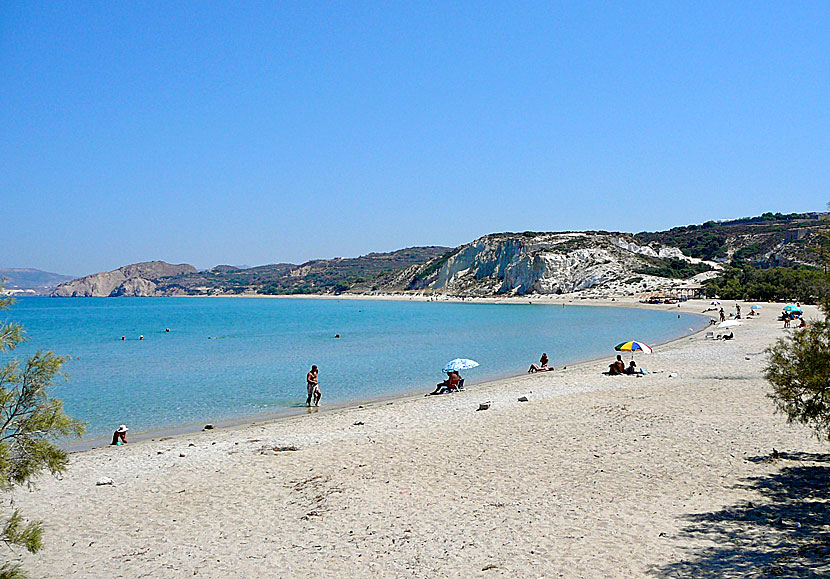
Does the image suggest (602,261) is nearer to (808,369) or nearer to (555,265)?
(555,265)

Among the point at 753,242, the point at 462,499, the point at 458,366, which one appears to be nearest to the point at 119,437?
the point at 462,499

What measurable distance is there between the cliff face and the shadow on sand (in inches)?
3446

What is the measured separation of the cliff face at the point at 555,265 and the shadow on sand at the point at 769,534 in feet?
287

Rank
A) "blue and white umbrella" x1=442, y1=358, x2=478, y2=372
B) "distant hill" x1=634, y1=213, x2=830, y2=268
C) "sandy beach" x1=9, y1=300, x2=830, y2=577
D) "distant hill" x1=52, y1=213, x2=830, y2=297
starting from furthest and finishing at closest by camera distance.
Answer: "distant hill" x1=52, y1=213, x2=830, y2=297 < "distant hill" x1=634, y1=213, x2=830, y2=268 < "blue and white umbrella" x1=442, y1=358, x2=478, y2=372 < "sandy beach" x1=9, y1=300, x2=830, y2=577

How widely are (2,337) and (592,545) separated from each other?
6296 millimetres

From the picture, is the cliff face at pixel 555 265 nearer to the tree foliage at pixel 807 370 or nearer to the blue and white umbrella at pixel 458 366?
the blue and white umbrella at pixel 458 366

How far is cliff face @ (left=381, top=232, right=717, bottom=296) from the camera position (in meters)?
100

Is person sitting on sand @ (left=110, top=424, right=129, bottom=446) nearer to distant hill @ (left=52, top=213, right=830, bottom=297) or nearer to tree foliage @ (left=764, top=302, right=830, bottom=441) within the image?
tree foliage @ (left=764, top=302, right=830, bottom=441)

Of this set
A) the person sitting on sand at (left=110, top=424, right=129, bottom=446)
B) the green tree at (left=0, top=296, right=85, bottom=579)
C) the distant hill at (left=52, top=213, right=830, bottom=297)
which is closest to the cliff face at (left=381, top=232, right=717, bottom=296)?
the distant hill at (left=52, top=213, right=830, bottom=297)

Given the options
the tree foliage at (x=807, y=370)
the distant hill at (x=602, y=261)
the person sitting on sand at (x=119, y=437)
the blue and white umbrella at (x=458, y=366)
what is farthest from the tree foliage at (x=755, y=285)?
the person sitting on sand at (x=119, y=437)

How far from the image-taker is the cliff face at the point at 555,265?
10000 centimetres

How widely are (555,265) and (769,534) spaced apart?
100843 millimetres

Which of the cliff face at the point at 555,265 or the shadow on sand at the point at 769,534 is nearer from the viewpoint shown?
the shadow on sand at the point at 769,534

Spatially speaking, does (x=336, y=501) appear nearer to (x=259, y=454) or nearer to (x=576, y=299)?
(x=259, y=454)
